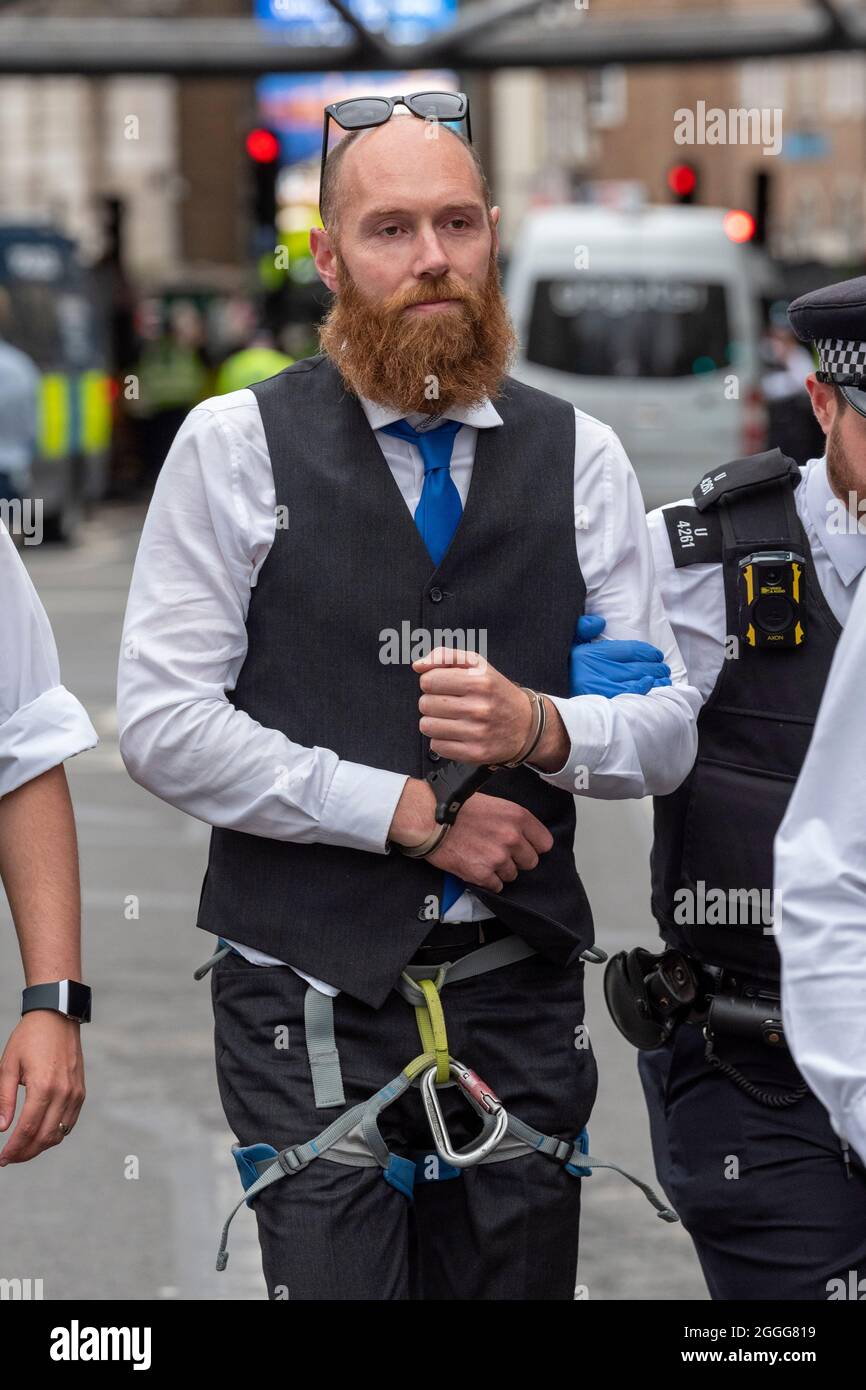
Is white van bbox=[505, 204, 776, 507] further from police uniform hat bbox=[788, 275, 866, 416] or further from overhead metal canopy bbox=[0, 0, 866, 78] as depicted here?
police uniform hat bbox=[788, 275, 866, 416]

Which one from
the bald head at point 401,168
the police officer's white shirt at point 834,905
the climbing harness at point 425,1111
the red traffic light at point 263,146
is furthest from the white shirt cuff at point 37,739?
the red traffic light at point 263,146

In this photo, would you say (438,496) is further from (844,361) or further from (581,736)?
(844,361)

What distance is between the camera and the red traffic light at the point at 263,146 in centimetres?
2139

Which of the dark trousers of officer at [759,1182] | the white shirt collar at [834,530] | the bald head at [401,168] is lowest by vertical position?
the dark trousers of officer at [759,1182]

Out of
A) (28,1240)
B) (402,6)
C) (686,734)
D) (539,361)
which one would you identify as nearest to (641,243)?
(539,361)

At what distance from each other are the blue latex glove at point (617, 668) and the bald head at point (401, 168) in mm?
570

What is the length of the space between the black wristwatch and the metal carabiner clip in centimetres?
43

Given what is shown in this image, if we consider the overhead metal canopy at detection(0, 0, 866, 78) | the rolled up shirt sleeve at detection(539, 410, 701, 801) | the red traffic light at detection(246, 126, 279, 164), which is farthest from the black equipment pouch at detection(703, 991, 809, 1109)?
the red traffic light at detection(246, 126, 279, 164)

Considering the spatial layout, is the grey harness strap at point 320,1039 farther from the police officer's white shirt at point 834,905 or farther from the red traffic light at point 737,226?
the red traffic light at point 737,226

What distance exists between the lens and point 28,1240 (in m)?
5.06

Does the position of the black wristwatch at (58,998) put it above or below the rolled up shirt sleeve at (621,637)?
below

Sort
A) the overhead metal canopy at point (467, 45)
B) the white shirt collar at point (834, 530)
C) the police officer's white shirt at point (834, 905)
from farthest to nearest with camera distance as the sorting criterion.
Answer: the overhead metal canopy at point (467, 45) < the white shirt collar at point (834, 530) < the police officer's white shirt at point (834, 905)

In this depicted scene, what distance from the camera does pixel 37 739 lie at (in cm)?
295
